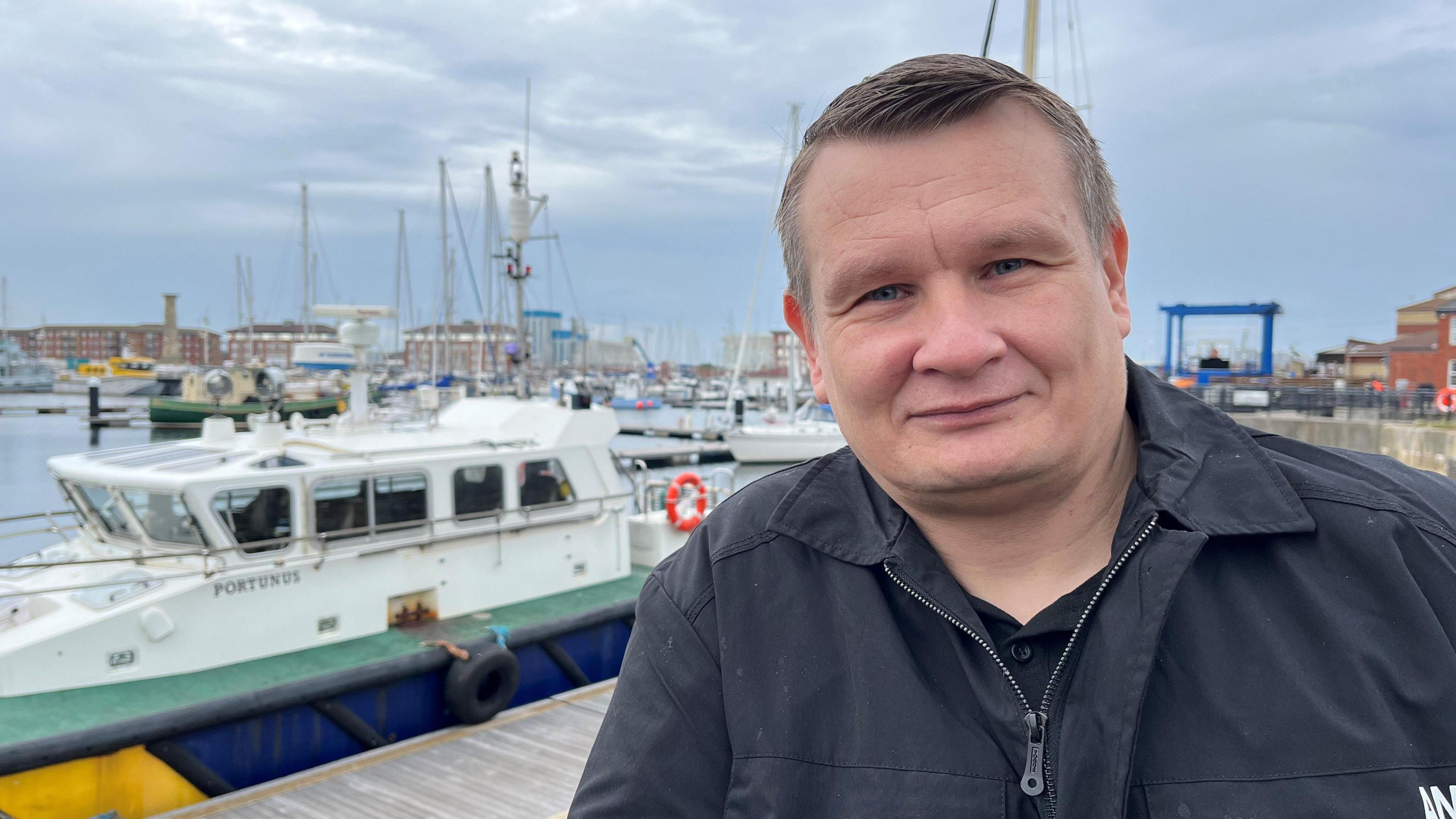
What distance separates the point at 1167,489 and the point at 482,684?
7348mm

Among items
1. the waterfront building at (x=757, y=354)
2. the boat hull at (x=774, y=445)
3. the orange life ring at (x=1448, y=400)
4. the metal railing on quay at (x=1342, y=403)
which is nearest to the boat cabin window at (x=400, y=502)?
the metal railing on quay at (x=1342, y=403)

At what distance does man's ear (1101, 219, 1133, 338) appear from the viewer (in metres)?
1.32

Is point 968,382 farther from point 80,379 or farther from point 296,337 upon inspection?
point 80,379

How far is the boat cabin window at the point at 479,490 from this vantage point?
8312 mm

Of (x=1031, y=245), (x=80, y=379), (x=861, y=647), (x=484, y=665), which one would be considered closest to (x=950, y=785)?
(x=861, y=647)

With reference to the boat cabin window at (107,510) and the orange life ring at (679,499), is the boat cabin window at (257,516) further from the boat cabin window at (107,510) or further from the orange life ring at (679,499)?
the orange life ring at (679,499)

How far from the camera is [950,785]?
41.7 inches

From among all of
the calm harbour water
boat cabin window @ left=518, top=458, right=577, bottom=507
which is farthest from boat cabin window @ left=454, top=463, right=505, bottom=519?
the calm harbour water

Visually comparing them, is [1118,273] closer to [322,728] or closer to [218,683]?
[322,728]

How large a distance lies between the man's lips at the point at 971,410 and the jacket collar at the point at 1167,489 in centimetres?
22

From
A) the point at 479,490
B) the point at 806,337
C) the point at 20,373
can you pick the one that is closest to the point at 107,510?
the point at 479,490

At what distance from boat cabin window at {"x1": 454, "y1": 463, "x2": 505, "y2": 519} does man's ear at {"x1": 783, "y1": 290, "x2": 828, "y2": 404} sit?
24.0 ft

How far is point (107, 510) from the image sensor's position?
7.26 meters

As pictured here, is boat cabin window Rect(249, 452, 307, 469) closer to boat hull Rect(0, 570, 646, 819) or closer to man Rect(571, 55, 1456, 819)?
boat hull Rect(0, 570, 646, 819)
